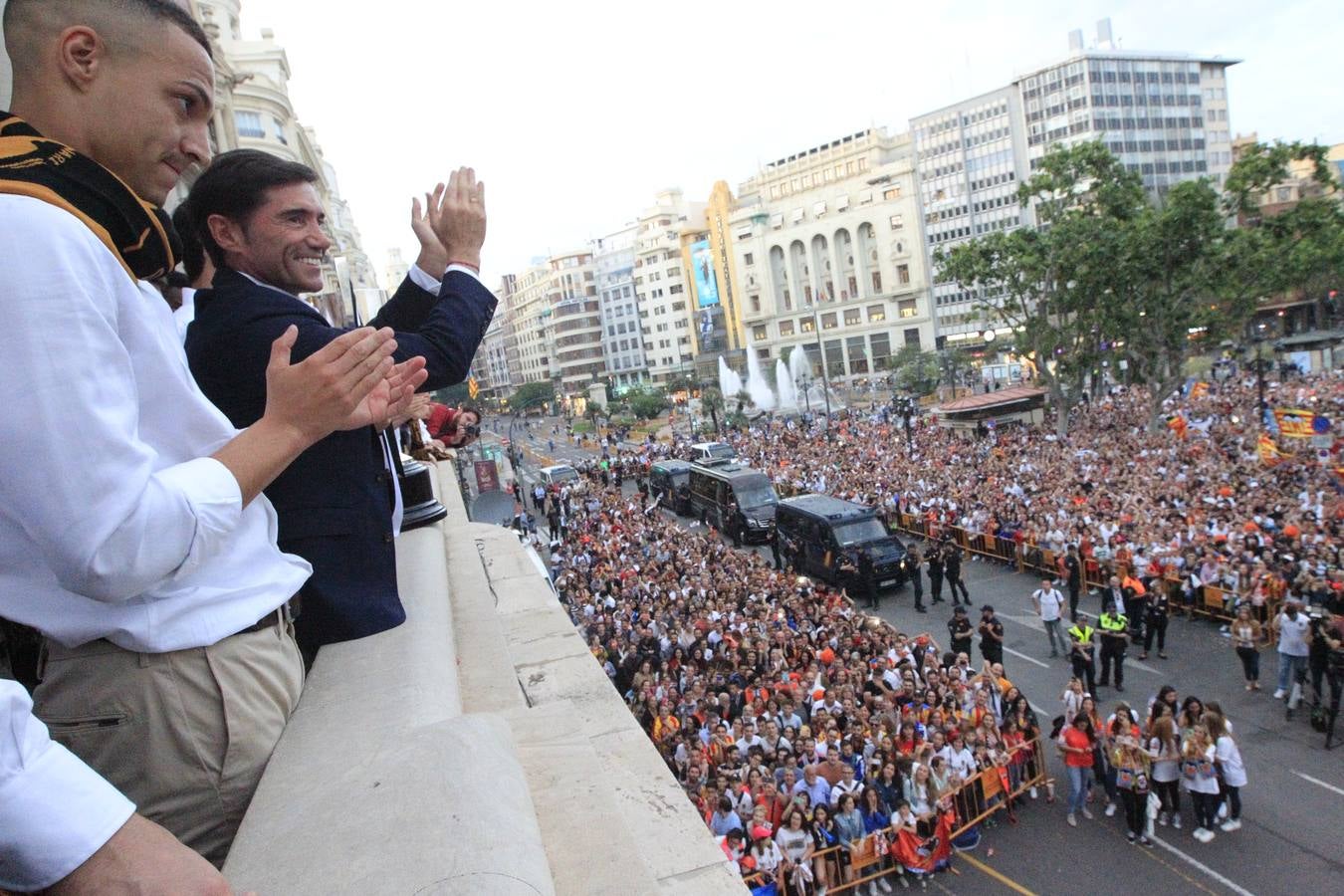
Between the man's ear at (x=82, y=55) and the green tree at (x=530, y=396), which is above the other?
the man's ear at (x=82, y=55)

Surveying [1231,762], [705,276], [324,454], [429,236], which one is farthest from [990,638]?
[705,276]

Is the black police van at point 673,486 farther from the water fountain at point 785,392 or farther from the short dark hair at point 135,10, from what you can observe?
the water fountain at point 785,392

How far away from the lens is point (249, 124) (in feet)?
110

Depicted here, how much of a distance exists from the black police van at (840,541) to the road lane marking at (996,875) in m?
8.95

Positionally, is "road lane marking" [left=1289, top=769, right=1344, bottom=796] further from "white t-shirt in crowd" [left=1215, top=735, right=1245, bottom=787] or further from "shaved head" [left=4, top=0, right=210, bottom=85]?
"shaved head" [left=4, top=0, right=210, bottom=85]

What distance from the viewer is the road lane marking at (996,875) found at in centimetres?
788

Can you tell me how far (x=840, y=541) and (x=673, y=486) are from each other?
13.5 metres

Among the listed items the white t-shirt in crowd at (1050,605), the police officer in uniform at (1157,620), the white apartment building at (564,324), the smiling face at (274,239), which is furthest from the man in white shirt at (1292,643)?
the white apartment building at (564,324)

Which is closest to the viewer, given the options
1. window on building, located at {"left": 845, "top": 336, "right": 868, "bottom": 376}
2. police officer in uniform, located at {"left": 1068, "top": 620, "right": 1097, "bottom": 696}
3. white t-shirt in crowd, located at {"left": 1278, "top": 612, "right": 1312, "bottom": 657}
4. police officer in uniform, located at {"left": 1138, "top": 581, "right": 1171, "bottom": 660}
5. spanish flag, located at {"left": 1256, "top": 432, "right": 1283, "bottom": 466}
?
white t-shirt in crowd, located at {"left": 1278, "top": 612, "right": 1312, "bottom": 657}

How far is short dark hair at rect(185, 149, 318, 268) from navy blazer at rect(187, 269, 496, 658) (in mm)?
150

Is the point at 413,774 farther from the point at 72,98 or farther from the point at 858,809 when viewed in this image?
the point at 858,809

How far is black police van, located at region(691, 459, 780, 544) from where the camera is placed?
2392cm

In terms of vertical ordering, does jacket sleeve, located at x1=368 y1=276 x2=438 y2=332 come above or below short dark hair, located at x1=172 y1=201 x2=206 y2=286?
below

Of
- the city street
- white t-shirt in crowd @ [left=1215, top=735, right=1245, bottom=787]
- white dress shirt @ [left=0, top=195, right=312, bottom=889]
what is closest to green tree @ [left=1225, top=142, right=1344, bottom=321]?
the city street
